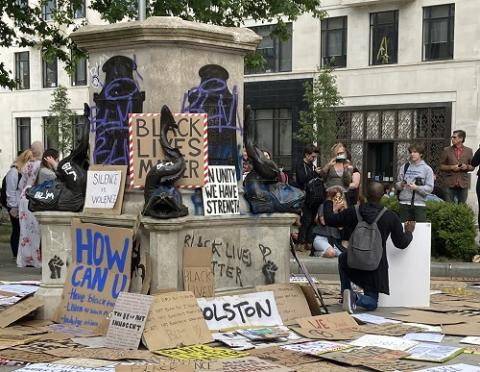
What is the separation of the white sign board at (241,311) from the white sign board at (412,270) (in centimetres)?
170

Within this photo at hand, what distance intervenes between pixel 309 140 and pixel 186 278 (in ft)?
70.2

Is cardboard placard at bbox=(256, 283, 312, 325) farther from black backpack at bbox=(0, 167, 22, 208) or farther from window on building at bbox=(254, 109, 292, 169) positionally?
window on building at bbox=(254, 109, 292, 169)

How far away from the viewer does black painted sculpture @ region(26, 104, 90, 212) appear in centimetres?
701

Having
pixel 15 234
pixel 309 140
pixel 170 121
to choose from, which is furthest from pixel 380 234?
pixel 309 140

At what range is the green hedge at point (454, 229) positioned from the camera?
11055 mm

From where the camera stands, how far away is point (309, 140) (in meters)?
27.6

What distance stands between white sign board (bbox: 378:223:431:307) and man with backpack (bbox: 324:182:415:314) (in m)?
0.19

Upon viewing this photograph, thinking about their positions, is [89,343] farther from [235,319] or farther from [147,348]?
[235,319]

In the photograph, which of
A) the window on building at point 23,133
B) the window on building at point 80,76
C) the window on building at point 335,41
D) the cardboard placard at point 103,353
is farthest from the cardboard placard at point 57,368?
the window on building at point 23,133

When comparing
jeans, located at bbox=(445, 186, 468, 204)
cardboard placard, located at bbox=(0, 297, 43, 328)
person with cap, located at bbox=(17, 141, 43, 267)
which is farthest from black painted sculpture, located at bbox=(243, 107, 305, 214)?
jeans, located at bbox=(445, 186, 468, 204)

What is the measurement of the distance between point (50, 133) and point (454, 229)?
26.8 metres

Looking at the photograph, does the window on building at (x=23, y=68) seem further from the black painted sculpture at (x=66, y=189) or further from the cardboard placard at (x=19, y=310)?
the cardboard placard at (x=19, y=310)

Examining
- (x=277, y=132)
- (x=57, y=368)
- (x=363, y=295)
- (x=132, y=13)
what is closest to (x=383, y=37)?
(x=277, y=132)

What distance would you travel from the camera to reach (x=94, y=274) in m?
6.82
